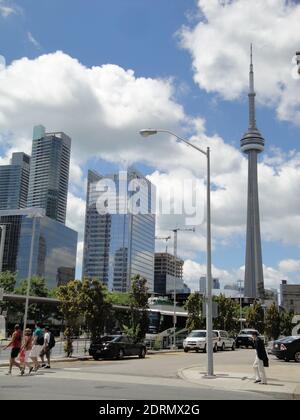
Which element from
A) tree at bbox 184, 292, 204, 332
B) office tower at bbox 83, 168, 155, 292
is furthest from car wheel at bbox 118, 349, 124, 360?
office tower at bbox 83, 168, 155, 292

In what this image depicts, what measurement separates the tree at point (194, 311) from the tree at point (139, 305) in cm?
1232

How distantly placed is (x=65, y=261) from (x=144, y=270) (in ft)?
92.8

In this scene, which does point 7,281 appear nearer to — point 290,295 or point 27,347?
point 27,347

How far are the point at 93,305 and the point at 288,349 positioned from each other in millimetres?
11939

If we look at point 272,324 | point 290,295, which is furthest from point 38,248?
point 272,324

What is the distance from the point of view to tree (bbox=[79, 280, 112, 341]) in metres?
32.0

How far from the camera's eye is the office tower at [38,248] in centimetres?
13612

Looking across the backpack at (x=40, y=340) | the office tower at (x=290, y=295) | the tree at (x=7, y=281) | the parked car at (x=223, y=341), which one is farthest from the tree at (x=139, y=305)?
the office tower at (x=290, y=295)

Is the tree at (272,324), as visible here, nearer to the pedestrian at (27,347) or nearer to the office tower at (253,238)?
the pedestrian at (27,347)

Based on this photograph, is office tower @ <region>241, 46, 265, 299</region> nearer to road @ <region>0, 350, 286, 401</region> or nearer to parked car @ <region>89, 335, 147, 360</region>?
parked car @ <region>89, 335, 147, 360</region>

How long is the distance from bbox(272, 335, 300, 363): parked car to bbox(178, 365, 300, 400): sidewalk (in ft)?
26.8

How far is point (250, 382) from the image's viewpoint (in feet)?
57.5

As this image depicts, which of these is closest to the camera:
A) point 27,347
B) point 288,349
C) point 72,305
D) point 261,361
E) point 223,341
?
point 261,361

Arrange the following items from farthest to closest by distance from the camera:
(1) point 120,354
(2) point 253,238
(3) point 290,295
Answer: (2) point 253,238, (3) point 290,295, (1) point 120,354
